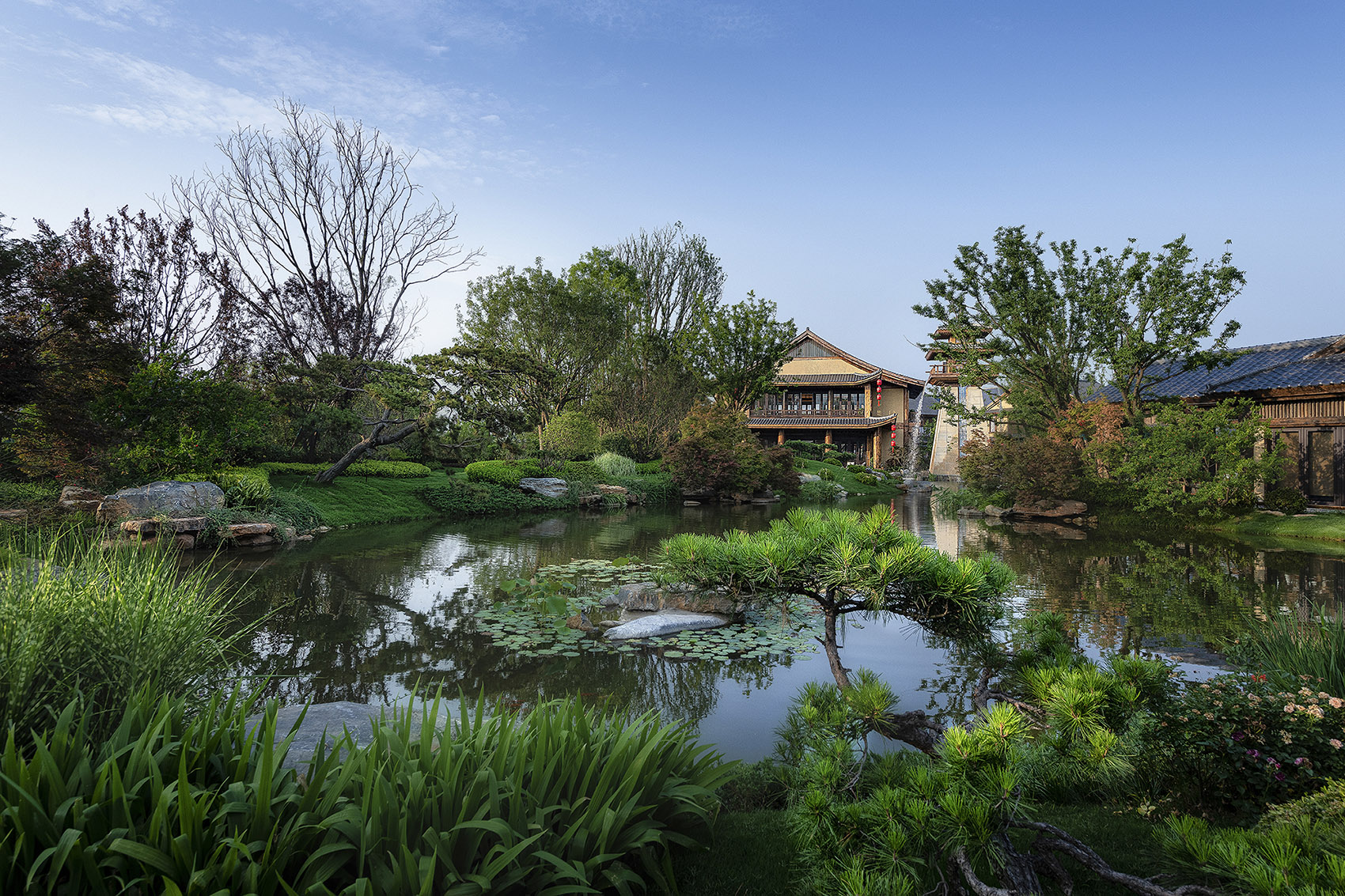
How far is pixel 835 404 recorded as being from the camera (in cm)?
3662

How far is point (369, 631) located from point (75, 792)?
4242 millimetres

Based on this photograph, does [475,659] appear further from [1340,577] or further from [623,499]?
[623,499]

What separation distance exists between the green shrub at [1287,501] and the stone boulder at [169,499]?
2069 cm

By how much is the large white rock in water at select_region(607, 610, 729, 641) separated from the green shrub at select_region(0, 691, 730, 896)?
11.4ft

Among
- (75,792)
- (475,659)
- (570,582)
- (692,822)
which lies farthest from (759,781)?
(570,582)

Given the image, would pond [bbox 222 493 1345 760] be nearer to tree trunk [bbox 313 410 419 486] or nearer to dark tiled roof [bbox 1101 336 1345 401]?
tree trunk [bbox 313 410 419 486]

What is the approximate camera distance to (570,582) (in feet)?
25.6

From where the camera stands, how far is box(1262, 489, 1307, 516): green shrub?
43.1ft

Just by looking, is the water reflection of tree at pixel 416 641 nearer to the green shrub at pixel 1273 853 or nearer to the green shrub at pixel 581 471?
the green shrub at pixel 1273 853

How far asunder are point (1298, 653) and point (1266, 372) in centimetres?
1862

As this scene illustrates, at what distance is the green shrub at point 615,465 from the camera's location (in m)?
21.1

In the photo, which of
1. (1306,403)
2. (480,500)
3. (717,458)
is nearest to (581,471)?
(480,500)

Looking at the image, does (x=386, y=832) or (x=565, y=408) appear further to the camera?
(x=565, y=408)

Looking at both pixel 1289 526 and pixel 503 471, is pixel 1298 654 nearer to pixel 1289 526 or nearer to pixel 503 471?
pixel 1289 526
